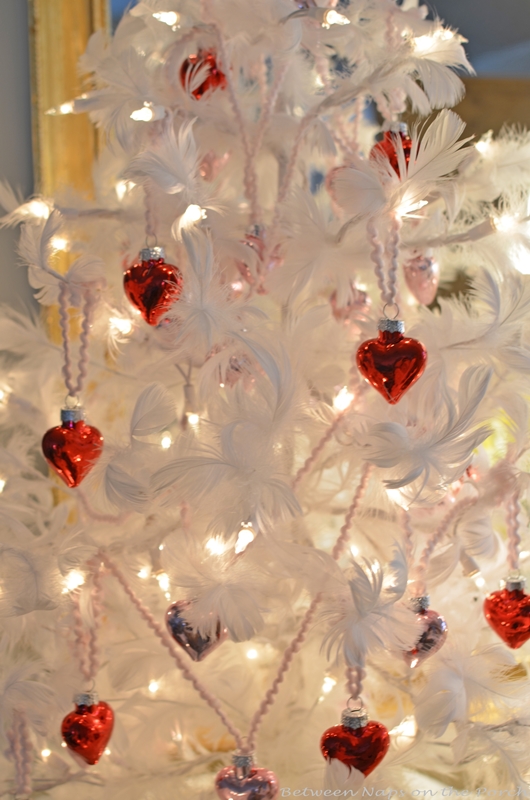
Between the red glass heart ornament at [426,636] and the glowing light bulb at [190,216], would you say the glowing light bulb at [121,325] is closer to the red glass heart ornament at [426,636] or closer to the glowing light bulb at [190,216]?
the glowing light bulb at [190,216]

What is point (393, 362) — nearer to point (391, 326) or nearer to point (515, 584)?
point (391, 326)

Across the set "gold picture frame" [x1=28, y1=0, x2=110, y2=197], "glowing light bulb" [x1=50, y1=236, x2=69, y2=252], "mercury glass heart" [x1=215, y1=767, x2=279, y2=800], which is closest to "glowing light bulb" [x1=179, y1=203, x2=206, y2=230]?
"glowing light bulb" [x1=50, y1=236, x2=69, y2=252]

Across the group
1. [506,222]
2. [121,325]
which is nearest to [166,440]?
[121,325]

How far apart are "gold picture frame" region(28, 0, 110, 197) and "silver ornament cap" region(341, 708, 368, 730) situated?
3.47ft

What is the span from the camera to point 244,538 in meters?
0.73

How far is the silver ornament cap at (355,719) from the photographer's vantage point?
73cm

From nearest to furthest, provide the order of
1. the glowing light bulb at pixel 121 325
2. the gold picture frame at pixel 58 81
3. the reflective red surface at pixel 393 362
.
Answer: the reflective red surface at pixel 393 362 < the glowing light bulb at pixel 121 325 < the gold picture frame at pixel 58 81

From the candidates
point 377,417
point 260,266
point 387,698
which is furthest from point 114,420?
point 387,698

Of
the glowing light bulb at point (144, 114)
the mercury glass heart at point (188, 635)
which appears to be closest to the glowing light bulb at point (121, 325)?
the glowing light bulb at point (144, 114)

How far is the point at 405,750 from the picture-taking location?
0.83m

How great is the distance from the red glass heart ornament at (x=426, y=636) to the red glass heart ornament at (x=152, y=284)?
429 mm

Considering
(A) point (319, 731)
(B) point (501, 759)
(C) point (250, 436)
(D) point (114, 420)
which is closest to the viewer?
(C) point (250, 436)

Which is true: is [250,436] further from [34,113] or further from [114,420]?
[34,113]

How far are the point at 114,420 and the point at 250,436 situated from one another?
0.52m
